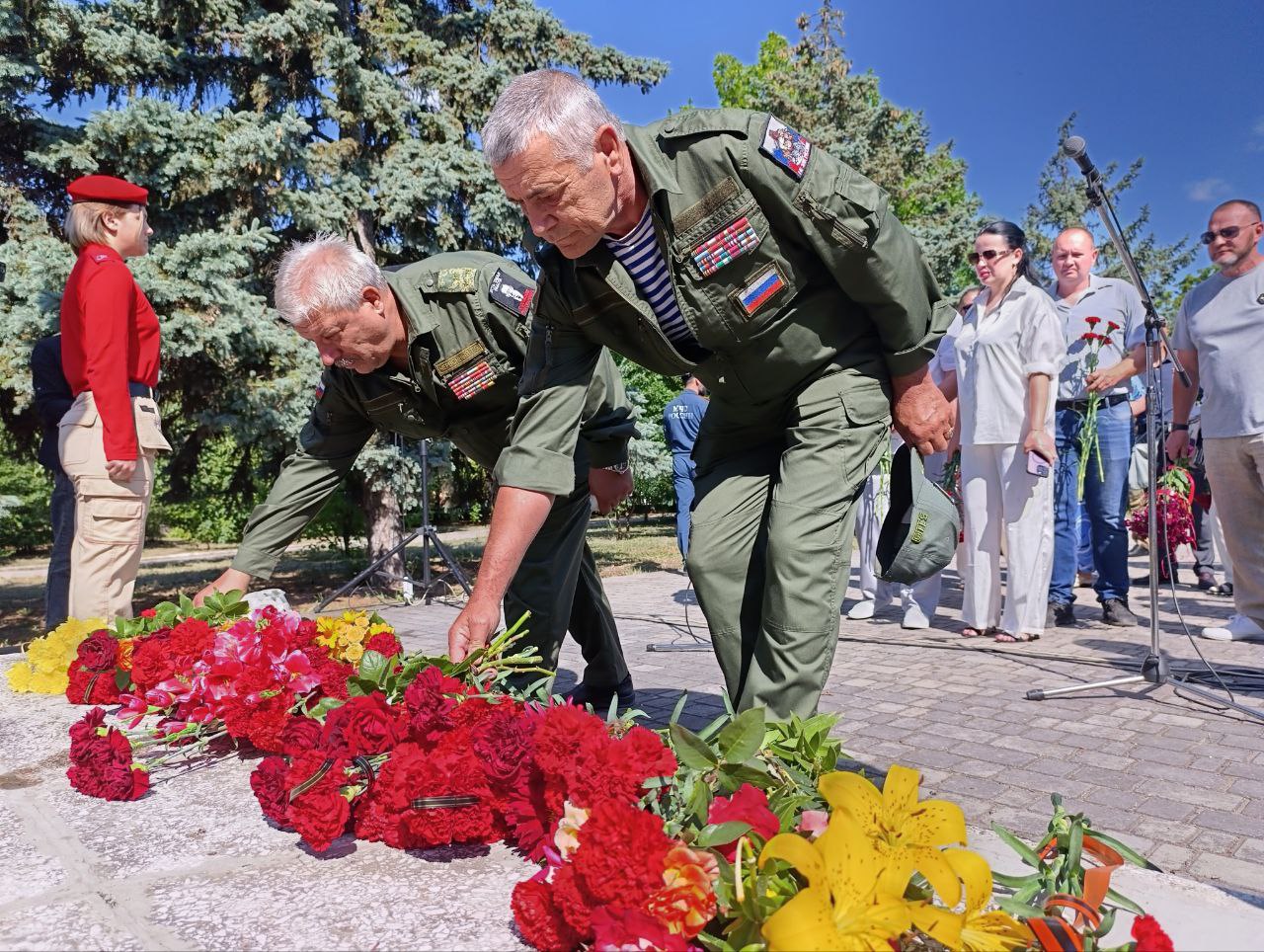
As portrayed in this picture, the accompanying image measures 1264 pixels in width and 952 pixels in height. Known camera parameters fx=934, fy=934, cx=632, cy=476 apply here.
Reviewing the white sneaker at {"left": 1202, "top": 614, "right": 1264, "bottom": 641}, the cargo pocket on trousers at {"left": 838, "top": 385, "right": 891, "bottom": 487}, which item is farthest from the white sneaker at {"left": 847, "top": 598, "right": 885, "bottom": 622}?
the cargo pocket on trousers at {"left": 838, "top": 385, "right": 891, "bottom": 487}

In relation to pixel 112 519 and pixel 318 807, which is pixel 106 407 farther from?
pixel 318 807

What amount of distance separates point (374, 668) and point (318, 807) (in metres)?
0.56

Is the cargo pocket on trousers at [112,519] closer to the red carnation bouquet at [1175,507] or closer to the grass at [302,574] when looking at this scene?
the grass at [302,574]

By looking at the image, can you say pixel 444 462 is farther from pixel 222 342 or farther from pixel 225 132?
pixel 225 132

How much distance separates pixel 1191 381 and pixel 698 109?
13.3 feet

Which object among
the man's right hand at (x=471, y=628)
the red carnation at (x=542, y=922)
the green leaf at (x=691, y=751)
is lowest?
the red carnation at (x=542, y=922)

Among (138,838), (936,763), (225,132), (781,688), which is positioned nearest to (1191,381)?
(936,763)

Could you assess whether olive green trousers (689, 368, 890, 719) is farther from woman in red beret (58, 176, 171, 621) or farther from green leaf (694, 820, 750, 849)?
woman in red beret (58, 176, 171, 621)

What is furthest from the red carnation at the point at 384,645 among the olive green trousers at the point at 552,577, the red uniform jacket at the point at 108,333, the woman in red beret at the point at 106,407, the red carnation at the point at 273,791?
the red uniform jacket at the point at 108,333

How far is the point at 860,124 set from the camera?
21875 mm

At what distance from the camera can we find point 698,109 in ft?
7.20

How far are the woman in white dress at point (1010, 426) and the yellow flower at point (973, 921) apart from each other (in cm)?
436

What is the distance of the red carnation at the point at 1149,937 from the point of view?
39.9 inches

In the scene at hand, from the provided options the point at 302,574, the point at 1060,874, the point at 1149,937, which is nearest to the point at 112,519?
the point at 1060,874
